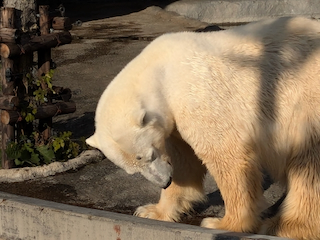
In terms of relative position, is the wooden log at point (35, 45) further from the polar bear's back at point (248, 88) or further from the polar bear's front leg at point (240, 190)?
the polar bear's front leg at point (240, 190)

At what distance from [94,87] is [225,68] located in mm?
4332

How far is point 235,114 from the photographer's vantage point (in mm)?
4094

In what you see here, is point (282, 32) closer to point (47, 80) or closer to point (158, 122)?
point (158, 122)

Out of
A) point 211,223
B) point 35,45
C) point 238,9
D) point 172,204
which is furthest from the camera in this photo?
point 238,9

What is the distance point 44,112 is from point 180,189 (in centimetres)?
169

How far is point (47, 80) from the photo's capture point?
591cm

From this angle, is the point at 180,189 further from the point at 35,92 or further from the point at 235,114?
the point at 35,92

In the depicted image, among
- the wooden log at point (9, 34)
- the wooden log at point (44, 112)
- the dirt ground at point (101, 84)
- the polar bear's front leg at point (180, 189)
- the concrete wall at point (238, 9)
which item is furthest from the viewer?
the concrete wall at point (238, 9)

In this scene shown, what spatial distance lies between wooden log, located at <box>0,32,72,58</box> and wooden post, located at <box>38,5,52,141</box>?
0.36 feet

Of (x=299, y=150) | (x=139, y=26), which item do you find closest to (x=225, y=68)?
(x=299, y=150)

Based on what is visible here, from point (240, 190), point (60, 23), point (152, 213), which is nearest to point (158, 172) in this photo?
point (240, 190)

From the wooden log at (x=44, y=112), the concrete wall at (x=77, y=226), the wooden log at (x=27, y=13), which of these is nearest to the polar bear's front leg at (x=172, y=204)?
the concrete wall at (x=77, y=226)

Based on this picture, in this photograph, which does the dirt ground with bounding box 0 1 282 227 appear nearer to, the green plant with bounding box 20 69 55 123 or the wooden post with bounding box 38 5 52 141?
the wooden post with bounding box 38 5 52 141

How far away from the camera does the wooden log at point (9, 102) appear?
18.1 feet
